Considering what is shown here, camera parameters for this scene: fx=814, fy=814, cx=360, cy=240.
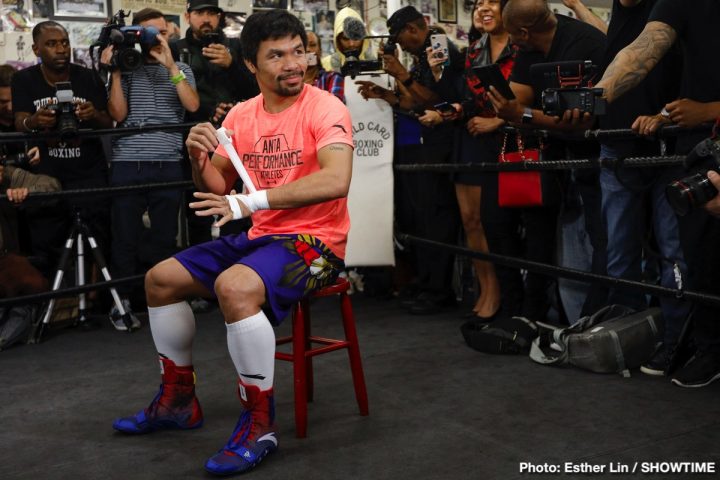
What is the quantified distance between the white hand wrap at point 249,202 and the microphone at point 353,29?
7.95ft

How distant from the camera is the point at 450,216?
4.04 m

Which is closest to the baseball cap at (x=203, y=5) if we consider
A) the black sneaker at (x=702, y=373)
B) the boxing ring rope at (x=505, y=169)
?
the boxing ring rope at (x=505, y=169)

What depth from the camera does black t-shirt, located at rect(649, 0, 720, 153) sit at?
7.93ft

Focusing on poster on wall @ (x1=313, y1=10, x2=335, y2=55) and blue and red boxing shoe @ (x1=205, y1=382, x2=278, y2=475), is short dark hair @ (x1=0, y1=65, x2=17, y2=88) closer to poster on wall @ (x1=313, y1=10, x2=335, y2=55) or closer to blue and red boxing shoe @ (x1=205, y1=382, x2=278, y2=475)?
poster on wall @ (x1=313, y1=10, x2=335, y2=55)

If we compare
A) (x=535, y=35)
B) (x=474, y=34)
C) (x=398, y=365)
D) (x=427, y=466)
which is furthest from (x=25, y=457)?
(x=474, y=34)

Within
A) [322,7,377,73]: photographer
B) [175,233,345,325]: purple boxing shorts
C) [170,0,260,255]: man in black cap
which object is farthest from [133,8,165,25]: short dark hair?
[175,233,345,325]: purple boxing shorts

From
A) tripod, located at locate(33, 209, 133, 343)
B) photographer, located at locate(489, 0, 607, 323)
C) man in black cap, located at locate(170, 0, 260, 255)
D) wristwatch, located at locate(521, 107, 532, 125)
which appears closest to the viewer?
wristwatch, located at locate(521, 107, 532, 125)

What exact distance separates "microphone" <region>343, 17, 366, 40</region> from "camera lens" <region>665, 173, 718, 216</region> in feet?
9.28

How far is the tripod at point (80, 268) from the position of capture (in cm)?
380

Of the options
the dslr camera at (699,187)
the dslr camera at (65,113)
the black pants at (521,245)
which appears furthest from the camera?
the dslr camera at (65,113)

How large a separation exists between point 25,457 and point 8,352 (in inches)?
57.1

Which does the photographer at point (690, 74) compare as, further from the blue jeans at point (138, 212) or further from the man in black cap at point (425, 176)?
the blue jeans at point (138, 212)

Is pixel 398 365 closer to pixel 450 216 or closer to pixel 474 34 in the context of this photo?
pixel 450 216

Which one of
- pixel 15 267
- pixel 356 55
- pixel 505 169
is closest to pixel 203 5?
pixel 356 55
